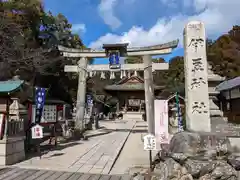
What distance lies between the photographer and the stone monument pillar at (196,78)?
280 inches

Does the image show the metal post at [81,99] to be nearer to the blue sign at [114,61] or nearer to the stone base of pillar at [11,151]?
the blue sign at [114,61]

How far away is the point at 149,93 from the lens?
14.6 m

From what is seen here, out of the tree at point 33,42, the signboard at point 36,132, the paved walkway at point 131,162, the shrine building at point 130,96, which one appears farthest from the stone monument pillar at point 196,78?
the shrine building at point 130,96

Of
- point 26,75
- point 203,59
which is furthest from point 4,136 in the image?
point 26,75

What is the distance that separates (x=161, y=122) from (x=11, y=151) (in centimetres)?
513

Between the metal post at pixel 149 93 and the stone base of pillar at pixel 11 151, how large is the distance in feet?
24.4

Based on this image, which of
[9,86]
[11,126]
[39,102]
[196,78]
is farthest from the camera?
[39,102]

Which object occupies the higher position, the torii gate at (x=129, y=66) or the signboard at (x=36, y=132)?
the torii gate at (x=129, y=66)

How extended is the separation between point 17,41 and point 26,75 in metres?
4.99

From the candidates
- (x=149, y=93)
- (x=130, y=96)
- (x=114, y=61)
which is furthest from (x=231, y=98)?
(x=130, y=96)

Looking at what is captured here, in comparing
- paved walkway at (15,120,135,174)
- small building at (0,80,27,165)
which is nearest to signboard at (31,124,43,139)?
small building at (0,80,27,165)

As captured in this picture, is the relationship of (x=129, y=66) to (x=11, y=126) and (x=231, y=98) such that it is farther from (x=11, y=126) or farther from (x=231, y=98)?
(x=231, y=98)

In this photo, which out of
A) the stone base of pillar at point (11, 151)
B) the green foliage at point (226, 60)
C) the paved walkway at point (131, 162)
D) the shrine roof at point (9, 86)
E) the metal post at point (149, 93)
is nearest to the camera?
the paved walkway at point (131, 162)

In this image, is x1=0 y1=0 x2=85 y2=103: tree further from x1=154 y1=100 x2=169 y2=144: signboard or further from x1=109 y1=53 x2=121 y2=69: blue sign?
x1=154 y1=100 x2=169 y2=144: signboard
